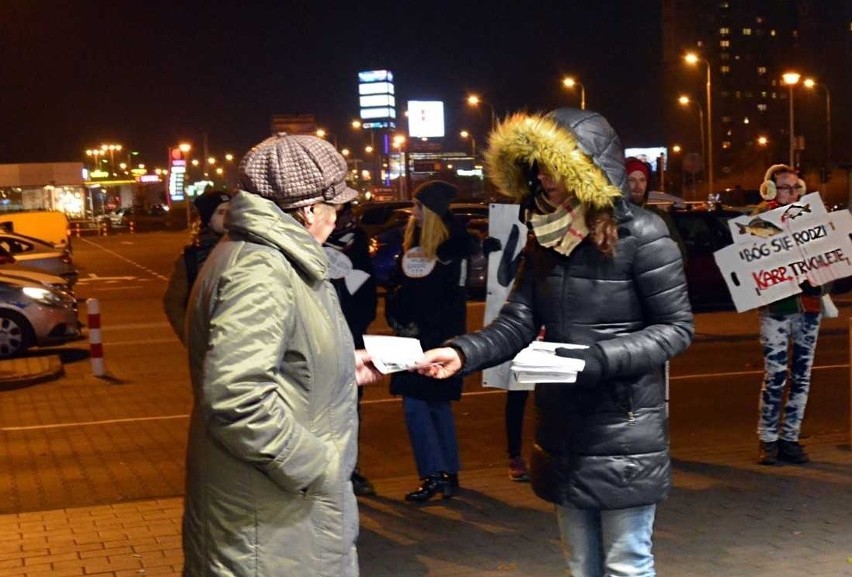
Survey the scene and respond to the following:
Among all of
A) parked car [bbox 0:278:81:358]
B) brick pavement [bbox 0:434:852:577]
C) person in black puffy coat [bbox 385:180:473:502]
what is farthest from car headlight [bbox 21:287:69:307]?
person in black puffy coat [bbox 385:180:473:502]

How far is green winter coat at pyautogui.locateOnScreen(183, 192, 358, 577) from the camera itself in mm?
3080

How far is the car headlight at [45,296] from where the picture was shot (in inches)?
629

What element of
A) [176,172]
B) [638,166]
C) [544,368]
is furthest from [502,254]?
[176,172]

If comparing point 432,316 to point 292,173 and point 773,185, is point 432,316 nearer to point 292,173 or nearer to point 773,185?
point 773,185

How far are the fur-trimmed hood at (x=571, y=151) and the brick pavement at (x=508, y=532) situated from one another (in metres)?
2.35

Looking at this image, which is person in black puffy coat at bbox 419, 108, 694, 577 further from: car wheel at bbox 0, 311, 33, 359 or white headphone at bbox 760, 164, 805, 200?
car wheel at bbox 0, 311, 33, 359

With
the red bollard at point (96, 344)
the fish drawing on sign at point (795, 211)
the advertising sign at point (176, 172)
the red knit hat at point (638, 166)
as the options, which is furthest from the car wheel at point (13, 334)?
the advertising sign at point (176, 172)

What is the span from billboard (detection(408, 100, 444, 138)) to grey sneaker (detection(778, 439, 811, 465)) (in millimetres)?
89164

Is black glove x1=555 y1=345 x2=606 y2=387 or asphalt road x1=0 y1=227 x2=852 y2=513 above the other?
black glove x1=555 y1=345 x2=606 y2=387

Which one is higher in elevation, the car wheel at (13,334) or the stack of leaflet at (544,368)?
the stack of leaflet at (544,368)

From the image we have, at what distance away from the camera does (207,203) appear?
274 inches

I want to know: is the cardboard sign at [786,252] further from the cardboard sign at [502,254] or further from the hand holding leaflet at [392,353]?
the hand holding leaflet at [392,353]

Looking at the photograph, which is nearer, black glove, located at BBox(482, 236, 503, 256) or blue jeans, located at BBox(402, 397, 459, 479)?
blue jeans, located at BBox(402, 397, 459, 479)

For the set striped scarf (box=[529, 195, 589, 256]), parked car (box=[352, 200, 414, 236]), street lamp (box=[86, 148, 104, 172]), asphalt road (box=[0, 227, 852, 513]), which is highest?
street lamp (box=[86, 148, 104, 172])
